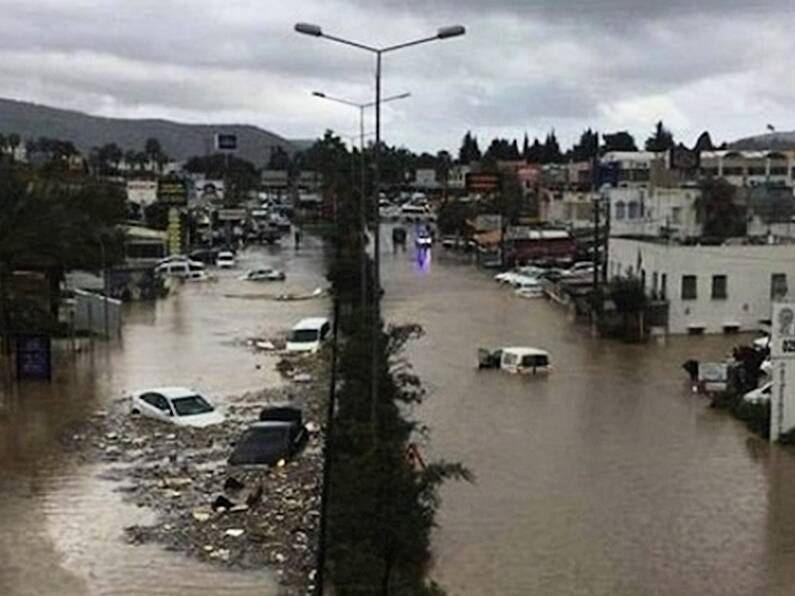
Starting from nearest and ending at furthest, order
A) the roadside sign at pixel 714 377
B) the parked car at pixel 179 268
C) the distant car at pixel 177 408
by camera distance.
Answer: the distant car at pixel 177 408 → the roadside sign at pixel 714 377 → the parked car at pixel 179 268

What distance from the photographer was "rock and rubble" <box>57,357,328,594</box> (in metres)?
17.8

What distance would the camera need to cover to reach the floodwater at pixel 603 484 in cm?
1783

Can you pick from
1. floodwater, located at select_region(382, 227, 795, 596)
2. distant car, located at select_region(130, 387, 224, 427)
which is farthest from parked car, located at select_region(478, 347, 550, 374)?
distant car, located at select_region(130, 387, 224, 427)

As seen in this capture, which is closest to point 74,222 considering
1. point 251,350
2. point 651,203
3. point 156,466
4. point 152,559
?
point 251,350

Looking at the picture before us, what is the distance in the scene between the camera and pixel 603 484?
2283 cm

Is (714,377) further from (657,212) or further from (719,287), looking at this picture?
(657,212)

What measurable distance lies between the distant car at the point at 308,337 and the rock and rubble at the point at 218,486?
8031mm

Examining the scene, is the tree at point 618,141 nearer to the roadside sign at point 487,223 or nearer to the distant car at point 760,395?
the roadside sign at point 487,223

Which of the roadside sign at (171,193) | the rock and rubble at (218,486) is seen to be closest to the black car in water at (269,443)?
the rock and rubble at (218,486)

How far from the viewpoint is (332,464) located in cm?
1862

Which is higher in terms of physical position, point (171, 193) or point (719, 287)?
point (171, 193)

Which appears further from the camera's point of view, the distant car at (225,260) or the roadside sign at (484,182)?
the roadside sign at (484,182)

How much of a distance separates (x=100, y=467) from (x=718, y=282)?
27.3 metres

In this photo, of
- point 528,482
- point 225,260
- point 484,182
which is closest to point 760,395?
point 528,482
